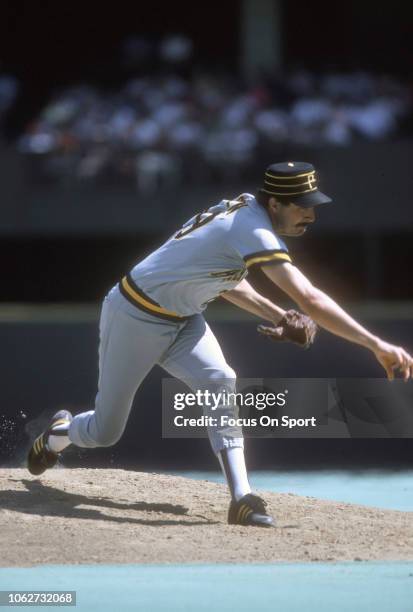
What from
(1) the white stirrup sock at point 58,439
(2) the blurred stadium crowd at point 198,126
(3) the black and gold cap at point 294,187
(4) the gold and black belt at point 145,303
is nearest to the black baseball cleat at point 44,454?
(1) the white stirrup sock at point 58,439

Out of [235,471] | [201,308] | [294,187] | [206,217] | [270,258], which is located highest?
[294,187]

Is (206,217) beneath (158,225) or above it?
beneath

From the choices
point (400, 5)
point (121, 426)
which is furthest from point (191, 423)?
point (400, 5)

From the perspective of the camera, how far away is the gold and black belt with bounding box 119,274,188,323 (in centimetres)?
632

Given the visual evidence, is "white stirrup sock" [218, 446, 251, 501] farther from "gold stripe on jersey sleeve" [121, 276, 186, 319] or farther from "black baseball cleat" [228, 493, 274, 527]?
"gold stripe on jersey sleeve" [121, 276, 186, 319]

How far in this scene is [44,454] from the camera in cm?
705

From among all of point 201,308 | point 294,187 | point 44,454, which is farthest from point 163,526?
point 294,187

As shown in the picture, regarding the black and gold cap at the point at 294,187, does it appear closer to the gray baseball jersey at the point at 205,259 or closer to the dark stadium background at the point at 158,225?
the gray baseball jersey at the point at 205,259

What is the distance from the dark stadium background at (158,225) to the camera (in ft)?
29.3

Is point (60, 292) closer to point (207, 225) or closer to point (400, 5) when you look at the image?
point (400, 5)

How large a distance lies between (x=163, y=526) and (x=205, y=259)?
1.41 metres

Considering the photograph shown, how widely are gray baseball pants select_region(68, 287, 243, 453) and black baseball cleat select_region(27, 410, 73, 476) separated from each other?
1.84 feet

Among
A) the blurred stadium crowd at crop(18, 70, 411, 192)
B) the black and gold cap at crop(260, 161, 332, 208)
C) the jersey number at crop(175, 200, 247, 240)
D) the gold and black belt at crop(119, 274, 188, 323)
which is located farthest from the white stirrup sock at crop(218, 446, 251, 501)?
the blurred stadium crowd at crop(18, 70, 411, 192)

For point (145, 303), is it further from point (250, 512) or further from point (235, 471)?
point (250, 512)
